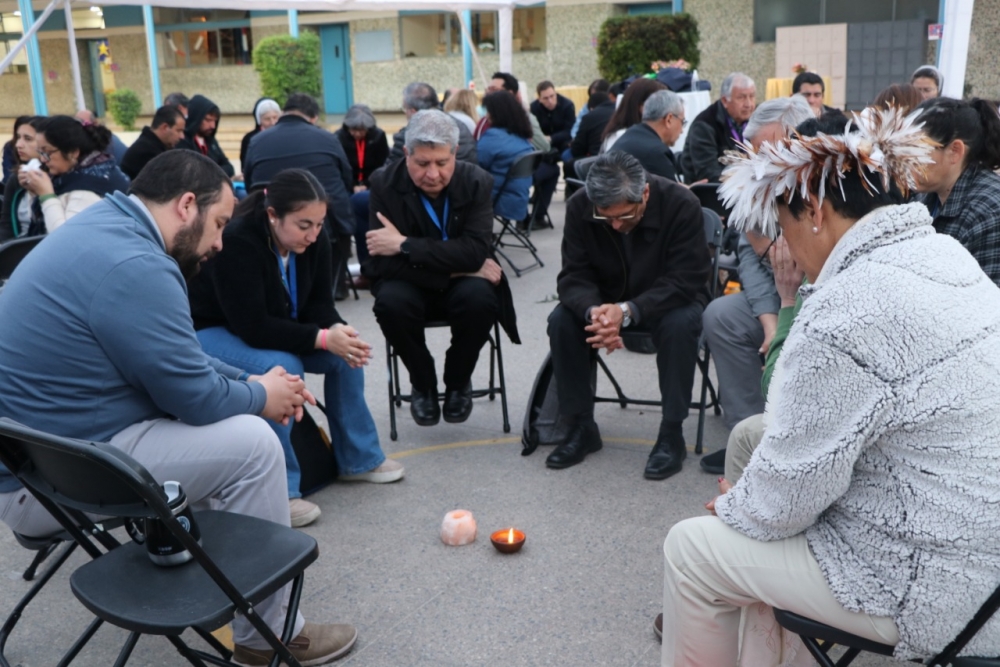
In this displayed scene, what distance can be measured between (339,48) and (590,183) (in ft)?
77.1

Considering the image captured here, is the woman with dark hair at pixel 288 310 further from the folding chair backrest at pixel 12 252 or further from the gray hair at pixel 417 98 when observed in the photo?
the gray hair at pixel 417 98

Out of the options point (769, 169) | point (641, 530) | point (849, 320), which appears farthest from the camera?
point (641, 530)

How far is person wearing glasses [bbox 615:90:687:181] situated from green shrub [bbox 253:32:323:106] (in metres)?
17.4

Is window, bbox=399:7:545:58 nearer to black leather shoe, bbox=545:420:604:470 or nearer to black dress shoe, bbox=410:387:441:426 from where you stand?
black dress shoe, bbox=410:387:441:426

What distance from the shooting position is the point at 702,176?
724cm

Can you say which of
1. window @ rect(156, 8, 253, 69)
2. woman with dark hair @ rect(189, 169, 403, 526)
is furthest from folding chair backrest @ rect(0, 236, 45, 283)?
window @ rect(156, 8, 253, 69)

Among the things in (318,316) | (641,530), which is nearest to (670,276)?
(641,530)

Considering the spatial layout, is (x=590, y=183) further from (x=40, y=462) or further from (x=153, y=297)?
(x=40, y=462)

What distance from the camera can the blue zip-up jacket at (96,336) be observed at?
2.44 metres

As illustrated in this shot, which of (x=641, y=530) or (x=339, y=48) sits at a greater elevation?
Answer: (x=339, y=48)

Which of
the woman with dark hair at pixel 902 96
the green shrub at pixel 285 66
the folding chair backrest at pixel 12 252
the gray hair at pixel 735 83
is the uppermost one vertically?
the green shrub at pixel 285 66

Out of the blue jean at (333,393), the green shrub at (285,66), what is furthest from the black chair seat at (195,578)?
the green shrub at (285,66)

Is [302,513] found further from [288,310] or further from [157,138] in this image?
[157,138]

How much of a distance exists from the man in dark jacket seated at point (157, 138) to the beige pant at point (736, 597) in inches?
257
